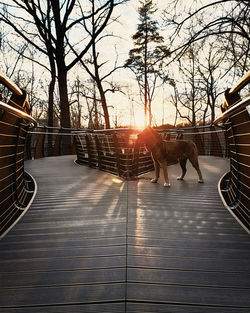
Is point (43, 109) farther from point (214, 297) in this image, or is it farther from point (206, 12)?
point (214, 297)

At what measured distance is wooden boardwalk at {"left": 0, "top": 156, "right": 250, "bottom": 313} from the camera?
6.60ft

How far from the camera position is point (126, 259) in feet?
8.52

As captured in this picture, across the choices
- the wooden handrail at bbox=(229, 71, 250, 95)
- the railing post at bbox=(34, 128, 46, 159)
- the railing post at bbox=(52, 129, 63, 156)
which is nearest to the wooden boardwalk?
the wooden handrail at bbox=(229, 71, 250, 95)

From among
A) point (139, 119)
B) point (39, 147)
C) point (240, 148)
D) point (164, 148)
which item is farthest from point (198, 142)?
point (139, 119)

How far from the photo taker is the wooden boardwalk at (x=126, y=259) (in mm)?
2012

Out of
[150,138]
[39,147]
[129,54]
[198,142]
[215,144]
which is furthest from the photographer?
[129,54]

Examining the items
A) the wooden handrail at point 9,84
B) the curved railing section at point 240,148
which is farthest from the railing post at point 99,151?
the curved railing section at point 240,148

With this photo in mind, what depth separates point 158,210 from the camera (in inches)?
164

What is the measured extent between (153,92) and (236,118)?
32.3 m

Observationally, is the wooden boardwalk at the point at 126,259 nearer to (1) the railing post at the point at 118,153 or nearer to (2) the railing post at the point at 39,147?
(1) the railing post at the point at 118,153

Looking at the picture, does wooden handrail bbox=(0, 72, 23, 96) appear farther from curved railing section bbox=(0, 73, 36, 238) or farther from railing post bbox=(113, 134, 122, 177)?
railing post bbox=(113, 134, 122, 177)

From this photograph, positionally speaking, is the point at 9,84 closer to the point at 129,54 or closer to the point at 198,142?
the point at 198,142

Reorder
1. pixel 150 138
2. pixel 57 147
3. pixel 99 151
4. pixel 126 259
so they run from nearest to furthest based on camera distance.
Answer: pixel 126 259
pixel 150 138
pixel 99 151
pixel 57 147

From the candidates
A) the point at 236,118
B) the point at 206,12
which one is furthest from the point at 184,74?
the point at 236,118
